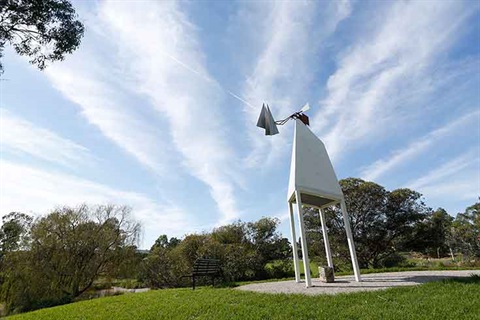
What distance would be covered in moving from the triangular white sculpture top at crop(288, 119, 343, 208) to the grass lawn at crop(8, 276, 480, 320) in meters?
3.40

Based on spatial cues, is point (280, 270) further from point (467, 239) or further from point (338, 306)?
point (467, 239)

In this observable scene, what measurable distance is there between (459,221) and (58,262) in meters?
31.6

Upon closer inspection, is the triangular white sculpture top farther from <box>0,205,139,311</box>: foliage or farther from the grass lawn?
<box>0,205,139,311</box>: foliage

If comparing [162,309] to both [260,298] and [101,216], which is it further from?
[101,216]

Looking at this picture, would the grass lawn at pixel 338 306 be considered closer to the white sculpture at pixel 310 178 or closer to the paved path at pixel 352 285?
the paved path at pixel 352 285

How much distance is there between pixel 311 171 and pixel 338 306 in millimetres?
4619

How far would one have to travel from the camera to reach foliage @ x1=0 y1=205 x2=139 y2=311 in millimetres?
13430

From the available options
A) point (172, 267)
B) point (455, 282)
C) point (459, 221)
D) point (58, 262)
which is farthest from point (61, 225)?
point (459, 221)

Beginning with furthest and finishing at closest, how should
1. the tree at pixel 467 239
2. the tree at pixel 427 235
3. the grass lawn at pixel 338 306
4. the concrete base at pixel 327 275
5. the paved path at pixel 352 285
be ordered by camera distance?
the tree at pixel 467 239, the tree at pixel 427 235, the concrete base at pixel 327 275, the paved path at pixel 352 285, the grass lawn at pixel 338 306

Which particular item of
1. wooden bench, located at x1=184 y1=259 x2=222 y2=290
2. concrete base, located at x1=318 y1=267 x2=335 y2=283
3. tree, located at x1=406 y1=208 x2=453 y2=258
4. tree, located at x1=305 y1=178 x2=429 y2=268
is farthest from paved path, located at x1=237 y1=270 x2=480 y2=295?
tree, located at x1=406 y1=208 x2=453 y2=258

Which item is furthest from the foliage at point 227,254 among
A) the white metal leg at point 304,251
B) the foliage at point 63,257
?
the white metal leg at point 304,251

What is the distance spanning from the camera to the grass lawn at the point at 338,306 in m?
4.03

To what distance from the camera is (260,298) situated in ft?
18.6

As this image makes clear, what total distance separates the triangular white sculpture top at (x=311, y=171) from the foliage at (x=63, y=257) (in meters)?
13.5
